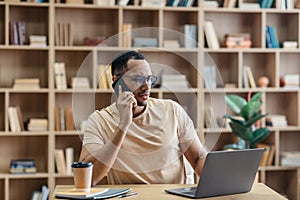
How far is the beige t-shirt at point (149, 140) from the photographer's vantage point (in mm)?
2752

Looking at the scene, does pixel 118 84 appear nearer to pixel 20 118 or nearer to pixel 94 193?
pixel 94 193

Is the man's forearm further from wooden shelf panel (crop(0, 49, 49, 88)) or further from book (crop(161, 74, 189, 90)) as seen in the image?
wooden shelf panel (crop(0, 49, 49, 88))

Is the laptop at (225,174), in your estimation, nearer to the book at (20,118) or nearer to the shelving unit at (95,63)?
the shelving unit at (95,63)

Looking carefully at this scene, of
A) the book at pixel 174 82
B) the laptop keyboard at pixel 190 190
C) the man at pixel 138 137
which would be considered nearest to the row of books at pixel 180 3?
the book at pixel 174 82

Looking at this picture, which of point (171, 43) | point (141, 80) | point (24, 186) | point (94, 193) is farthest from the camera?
point (24, 186)

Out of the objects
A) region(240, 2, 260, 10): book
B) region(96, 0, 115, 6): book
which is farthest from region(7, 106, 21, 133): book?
region(240, 2, 260, 10): book

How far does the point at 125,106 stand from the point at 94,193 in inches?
15.6

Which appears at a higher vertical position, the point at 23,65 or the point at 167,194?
the point at 23,65

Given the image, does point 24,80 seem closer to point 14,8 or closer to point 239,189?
point 14,8

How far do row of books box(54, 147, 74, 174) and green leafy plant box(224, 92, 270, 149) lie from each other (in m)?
1.35

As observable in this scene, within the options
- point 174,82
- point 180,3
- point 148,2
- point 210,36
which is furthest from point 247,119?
point 174,82

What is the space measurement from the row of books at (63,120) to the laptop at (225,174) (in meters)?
2.74

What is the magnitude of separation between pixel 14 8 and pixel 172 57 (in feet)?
4.62

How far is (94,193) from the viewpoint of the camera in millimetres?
2412
